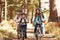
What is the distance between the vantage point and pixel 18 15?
2.29 meters

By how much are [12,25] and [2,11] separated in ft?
0.68

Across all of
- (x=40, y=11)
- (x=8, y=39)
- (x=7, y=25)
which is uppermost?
(x=40, y=11)

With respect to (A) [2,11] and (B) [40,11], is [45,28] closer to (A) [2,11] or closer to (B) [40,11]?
(B) [40,11]

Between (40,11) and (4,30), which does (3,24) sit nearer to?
(4,30)

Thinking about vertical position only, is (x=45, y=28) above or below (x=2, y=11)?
below

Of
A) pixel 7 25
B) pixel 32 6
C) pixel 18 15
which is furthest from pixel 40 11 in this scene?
pixel 7 25

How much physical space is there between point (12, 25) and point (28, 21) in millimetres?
191

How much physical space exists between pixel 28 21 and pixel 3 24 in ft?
0.97

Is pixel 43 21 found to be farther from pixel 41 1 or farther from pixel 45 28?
pixel 41 1

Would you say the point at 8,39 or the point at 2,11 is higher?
the point at 2,11

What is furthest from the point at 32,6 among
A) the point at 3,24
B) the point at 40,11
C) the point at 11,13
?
the point at 3,24

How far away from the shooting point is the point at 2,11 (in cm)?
230

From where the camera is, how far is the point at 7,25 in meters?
2.28

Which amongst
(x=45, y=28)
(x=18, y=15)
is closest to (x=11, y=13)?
(x=18, y=15)
